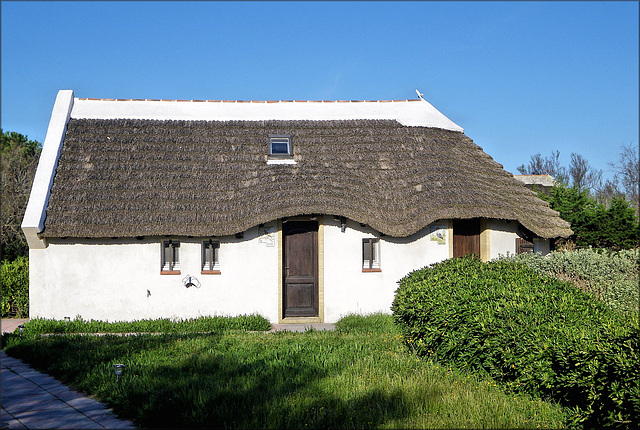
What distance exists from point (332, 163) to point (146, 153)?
5041mm

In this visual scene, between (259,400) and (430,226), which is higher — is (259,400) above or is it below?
below

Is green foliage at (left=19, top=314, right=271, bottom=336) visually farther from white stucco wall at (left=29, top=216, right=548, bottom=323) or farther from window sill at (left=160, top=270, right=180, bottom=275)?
window sill at (left=160, top=270, right=180, bottom=275)

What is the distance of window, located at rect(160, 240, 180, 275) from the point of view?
13531mm

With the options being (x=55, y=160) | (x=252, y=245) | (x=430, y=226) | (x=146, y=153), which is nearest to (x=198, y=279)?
(x=252, y=245)

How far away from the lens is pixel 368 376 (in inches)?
283

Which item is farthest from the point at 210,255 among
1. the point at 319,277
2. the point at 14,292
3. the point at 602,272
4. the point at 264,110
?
the point at 602,272

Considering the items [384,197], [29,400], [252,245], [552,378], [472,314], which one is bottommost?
[29,400]

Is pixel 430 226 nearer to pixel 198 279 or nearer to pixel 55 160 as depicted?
pixel 198 279

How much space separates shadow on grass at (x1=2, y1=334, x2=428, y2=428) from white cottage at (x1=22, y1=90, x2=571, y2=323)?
3696 mm

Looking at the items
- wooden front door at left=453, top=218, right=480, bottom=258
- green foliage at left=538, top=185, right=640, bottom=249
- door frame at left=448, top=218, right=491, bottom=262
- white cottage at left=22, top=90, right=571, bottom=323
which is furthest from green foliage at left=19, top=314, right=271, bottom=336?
green foliage at left=538, top=185, right=640, bottom=249

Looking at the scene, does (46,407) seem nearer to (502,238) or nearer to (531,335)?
(531,335)

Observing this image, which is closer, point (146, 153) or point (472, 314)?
point (472, 314)

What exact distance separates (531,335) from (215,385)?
3875mm

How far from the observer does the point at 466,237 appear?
47.5 feet
